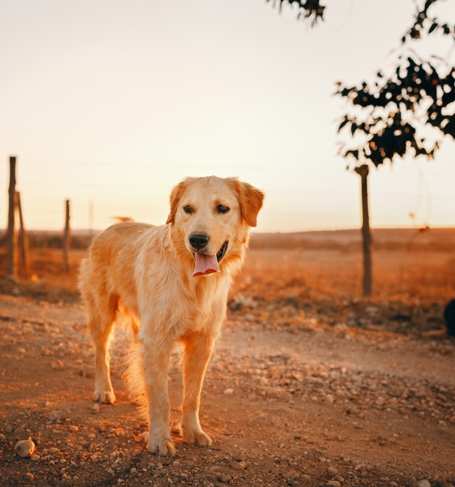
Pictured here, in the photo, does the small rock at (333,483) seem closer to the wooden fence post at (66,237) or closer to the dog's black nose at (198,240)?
the dog's black nose at (198,240)

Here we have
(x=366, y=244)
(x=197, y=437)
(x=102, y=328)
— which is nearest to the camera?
(x=197, y=437)

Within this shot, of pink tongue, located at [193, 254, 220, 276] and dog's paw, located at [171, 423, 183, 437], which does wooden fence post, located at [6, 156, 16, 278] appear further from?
pink tongue, located at [193, 254, 220, 276]

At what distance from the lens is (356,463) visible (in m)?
3.83

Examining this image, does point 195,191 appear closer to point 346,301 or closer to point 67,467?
point 67,467

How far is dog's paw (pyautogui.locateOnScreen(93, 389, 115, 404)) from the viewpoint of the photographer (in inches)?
190

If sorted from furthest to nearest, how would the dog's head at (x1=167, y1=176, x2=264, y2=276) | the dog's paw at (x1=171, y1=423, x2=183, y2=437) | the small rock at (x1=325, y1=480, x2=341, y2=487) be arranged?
the dog's paw at (x1=171, y1=423, x2=183, y2=437), the dog's head at (x1=167, y1=176, x2=264, y2=276), the small rock at (x1=325, y1=480, x2=341, y2=487)

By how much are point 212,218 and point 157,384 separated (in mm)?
1311

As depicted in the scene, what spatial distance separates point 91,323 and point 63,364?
871mm

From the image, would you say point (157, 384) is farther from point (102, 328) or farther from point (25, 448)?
point (102, 328)

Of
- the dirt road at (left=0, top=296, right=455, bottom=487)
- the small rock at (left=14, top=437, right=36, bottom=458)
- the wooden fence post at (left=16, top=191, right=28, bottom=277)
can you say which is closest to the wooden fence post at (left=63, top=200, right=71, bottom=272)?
the wooden fence post at (left=16, top=191, right=28, bottom=277)

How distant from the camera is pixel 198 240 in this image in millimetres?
3594

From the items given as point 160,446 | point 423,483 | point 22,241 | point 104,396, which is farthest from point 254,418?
point 22,241

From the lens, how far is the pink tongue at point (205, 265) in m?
3.73

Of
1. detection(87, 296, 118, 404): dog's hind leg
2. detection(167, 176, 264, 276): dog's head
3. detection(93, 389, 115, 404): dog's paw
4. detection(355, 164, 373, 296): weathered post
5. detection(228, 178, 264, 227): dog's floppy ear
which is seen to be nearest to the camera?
detection(167, 176, 264, 276): dog's head
